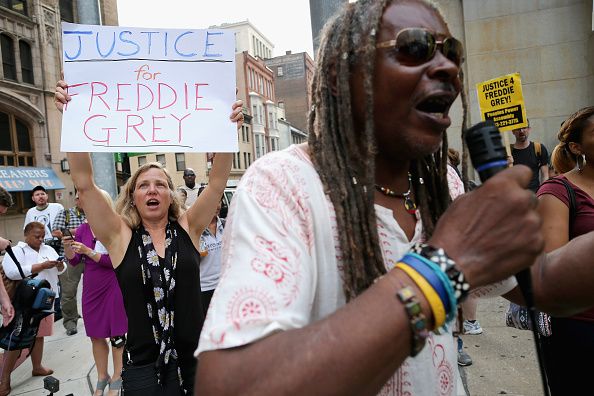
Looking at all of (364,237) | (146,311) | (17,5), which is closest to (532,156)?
(146,311)

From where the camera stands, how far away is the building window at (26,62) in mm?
20688

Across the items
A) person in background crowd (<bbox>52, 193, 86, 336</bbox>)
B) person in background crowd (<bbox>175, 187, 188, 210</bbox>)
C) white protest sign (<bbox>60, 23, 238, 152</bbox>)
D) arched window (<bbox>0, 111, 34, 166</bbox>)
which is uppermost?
arched window (<bbox>0, 111, 34, 166</bbox>)

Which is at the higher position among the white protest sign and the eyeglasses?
the white protest sign

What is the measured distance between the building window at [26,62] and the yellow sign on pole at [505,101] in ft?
73.1

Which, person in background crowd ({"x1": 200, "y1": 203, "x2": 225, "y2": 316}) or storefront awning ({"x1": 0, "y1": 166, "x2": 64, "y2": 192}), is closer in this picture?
person in background crowd ({"x1": 200, "y1": 203, "x2": 225, "y2": 316})

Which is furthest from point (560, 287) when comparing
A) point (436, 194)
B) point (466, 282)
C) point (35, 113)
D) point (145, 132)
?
point (35, 113)

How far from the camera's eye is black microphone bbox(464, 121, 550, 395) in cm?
93

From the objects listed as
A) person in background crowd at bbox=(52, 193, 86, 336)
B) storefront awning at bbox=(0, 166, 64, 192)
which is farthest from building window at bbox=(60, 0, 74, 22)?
person in background crowd at bbox=(52, 193, 86, 336)

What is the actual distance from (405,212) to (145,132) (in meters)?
1.83

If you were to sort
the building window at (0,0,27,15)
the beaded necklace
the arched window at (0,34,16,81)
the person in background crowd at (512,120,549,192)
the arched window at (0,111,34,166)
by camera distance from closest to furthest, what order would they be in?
the beaded necklace, the person in background crowd at (512,120,549,192), the arched window at (0,34,16,81), the arched window at (0,111,34,166), the building window at (0,0,27,15)

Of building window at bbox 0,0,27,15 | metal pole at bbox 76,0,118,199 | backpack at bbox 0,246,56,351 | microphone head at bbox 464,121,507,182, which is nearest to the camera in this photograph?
microphone head at bbox 464,121,507,182

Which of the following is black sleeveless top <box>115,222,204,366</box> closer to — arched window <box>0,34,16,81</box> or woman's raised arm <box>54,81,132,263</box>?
woman's raised arm <box>54,81,132,263</box>

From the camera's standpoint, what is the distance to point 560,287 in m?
1.22

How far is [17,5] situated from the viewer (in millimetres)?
20781
